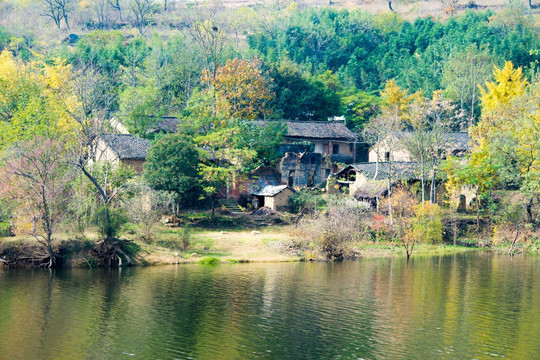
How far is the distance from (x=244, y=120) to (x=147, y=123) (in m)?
9.46

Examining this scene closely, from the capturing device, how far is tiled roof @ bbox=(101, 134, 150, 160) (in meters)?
51.7

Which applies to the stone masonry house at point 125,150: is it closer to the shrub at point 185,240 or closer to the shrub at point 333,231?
the shrub at point 185,240

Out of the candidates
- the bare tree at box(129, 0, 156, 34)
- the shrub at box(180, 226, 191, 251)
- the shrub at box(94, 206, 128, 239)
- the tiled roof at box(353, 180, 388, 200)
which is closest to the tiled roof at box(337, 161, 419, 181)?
the tiled roof at box(353, 180, 388, 200)

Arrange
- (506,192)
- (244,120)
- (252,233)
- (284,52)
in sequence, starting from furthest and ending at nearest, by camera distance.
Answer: (284,52) < (244,120) < (506,192) < (252,233)

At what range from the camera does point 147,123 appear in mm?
58406

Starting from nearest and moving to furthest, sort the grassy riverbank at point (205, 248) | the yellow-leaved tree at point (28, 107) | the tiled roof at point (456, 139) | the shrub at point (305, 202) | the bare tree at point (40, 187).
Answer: the bare tree at point (40, 187) → the grassy riverbank at point (205, 248) → the yellow-leaved tree at point (28, 107) → the shrub at point (305, 202) → the tiled roof at point (456, 139)

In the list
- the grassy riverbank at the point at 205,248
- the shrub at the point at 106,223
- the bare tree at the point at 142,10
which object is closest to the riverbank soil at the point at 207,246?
the grassy riverbank at the point at 205,248

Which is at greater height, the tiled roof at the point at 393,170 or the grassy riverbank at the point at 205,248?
the tiled roof at the point at 393,170

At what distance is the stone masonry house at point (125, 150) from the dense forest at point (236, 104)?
305 centimetres

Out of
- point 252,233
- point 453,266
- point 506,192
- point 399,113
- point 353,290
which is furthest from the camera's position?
point 399,113

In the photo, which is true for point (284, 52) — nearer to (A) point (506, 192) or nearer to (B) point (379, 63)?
(B) point (379, 63)

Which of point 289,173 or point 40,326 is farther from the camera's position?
point 289,173

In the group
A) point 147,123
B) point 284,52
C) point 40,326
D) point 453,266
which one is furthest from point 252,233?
point 284,52

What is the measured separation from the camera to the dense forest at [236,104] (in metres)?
37.8
